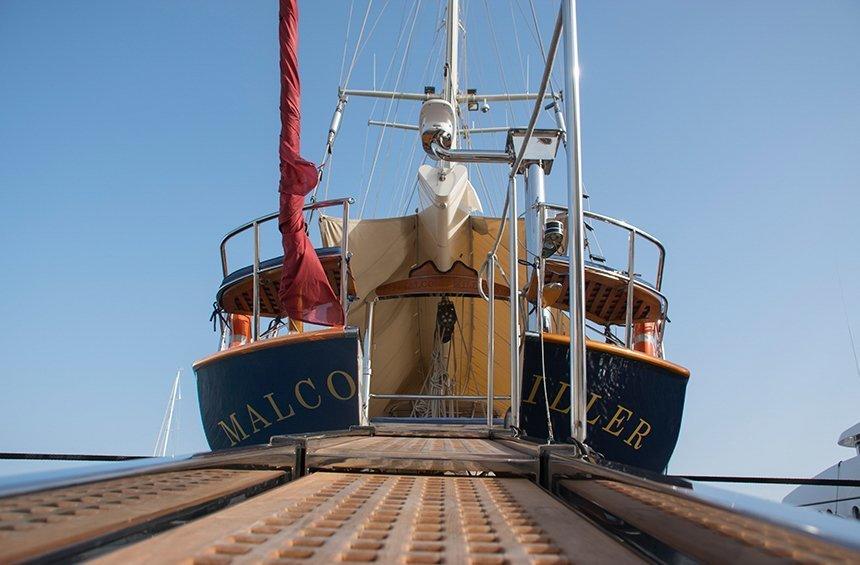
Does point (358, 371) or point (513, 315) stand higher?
point (513, 315)

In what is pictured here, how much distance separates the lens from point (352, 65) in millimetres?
9773

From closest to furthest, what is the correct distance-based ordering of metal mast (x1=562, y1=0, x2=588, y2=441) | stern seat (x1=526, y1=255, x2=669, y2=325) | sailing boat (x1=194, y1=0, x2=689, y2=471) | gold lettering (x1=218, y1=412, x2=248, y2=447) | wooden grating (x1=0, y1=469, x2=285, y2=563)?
wooden grating (x1=0, y1=469, x2=285, y2=563) → metal mast (x1=562, y1=0, x2=588, y2=441) → sailing boat (x1=194, y1=0, x2=689, y2=471) → gold lettering (x1=218, y1=412, x2=248, y2=447) → stern seat (x1=526, y1=255, x2=669, y2=325)

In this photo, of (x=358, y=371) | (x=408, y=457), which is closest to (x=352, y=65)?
(x=358, y=371)

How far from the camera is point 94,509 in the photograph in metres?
0.78

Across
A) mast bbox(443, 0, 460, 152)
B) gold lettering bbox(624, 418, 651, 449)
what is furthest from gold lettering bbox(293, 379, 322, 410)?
mast bbox(443, 0, 460, 152)

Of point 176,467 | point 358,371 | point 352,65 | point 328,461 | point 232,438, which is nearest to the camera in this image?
point 176,467

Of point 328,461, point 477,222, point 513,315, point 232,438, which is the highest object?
point 477,222

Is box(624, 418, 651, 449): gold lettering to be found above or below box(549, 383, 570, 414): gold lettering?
below

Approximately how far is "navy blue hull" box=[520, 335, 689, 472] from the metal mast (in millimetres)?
2449

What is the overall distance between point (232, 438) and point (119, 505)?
13.1 feet

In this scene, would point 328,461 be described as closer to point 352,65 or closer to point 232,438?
point 232,438

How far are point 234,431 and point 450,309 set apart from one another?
11.5 ft

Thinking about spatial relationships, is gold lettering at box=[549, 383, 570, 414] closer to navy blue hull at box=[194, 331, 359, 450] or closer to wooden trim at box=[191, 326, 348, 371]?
navy blue hull at box=[194, 331, 359, 450]

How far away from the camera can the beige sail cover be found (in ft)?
21.8
